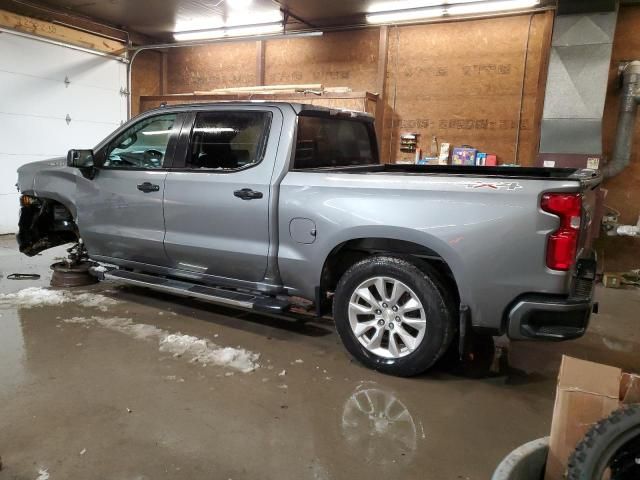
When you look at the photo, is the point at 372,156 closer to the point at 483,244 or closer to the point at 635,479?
the point at 483,244

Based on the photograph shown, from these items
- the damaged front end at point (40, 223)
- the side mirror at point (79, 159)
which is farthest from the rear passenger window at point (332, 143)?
the damaged front end at point (40, 223)

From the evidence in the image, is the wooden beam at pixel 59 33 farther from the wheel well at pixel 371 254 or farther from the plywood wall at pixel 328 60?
the wheel well at pixel 371 254

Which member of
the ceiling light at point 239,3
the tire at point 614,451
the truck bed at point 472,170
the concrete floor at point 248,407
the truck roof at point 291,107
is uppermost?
the ceiling light at point 239,3

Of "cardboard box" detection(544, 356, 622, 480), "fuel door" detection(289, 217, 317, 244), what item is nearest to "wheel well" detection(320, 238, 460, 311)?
"fuel door" detection(289, 217, 317, 244)

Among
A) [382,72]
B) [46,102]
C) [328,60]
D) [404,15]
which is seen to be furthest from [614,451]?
[46,102]

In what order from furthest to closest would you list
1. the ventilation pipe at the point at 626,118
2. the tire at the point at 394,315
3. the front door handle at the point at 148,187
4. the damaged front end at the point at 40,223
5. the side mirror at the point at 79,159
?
the ventilation pipe at the point at 626,118, the damaged front end at the point at 40,223, the side mirror at the point at 79,159, the front door handle at the point at 148,187, the tire at the point at 394,315

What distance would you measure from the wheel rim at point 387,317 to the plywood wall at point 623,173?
4950mm

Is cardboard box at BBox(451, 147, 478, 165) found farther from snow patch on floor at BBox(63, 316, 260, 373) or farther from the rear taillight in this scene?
snow patch on floor at BBox(63, 316, 260, 373)

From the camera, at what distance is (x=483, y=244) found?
2920 millimetres

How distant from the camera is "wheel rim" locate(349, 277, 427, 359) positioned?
324 centimetres

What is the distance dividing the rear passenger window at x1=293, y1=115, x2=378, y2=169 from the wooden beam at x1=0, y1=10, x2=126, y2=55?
22.7 ft

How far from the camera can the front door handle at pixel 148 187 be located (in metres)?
4.22

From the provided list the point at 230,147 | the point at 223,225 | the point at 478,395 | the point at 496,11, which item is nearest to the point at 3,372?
the point at 223,225

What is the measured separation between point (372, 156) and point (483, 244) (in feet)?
6.93
